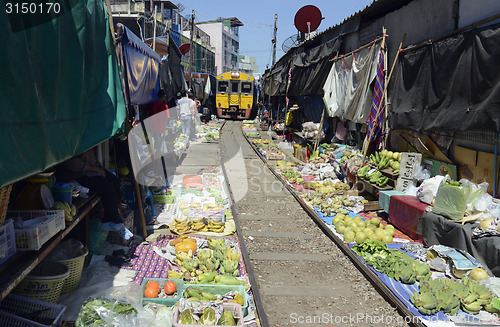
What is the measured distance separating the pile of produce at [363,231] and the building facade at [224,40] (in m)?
60.4

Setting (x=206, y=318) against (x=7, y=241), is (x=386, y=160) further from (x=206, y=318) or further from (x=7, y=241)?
(x=7, y=241)

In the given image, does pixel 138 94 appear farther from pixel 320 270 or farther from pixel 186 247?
pixel 320 270

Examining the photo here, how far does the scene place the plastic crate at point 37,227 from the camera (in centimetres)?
358

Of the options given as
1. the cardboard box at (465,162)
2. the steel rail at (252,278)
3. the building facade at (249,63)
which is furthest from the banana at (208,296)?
the building facade at (249,63)

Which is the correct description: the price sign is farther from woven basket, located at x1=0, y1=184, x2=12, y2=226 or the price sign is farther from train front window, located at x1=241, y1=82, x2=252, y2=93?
train front window, located at x1=241, y1=82, x2=252, y2=93

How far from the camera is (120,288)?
4664 mm

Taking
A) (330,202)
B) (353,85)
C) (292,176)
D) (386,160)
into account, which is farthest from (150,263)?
(353,85)

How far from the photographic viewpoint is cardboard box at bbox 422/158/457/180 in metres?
7.42

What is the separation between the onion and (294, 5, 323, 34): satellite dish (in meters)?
14.3

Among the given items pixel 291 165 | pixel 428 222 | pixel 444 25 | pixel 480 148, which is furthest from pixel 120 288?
pixel 291 165

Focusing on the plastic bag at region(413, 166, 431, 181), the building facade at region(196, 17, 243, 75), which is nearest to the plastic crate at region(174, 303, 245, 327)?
the plastic bag at region(413, 166, 431, 181)

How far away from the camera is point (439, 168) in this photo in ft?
25.9

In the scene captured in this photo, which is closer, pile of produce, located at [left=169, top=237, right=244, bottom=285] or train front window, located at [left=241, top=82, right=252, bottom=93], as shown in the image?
pile of produce, located at [left=169, top=237, right=244, bottom=285]

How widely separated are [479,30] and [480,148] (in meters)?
1.92
